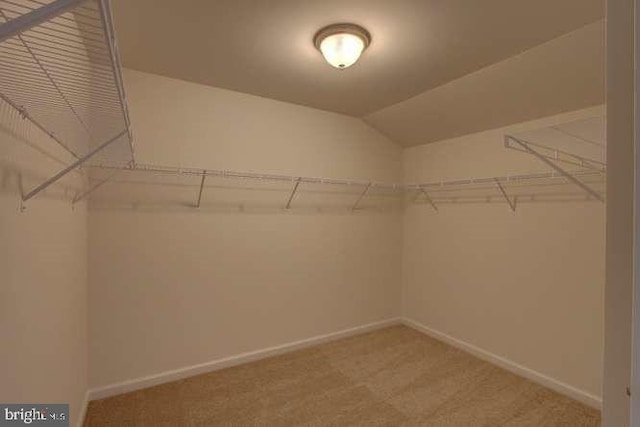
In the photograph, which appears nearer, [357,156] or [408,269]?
[357,156]

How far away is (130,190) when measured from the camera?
201cm

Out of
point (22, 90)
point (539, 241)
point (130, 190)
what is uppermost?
point (22, 90)

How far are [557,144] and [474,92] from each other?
72cm

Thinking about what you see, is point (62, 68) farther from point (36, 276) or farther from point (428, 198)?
point (428, 198)

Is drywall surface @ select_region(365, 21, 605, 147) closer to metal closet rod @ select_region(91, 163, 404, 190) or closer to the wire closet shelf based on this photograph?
metal closet rod @ select_region(91, 163, 404, 190)

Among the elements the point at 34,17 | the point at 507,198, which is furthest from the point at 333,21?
the point at 507,198

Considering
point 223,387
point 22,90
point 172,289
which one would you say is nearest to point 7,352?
point 22,90

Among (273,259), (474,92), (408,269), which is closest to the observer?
(474,92)

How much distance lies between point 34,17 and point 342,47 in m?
1.32

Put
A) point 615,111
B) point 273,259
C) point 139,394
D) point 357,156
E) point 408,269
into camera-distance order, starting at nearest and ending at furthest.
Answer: point 615,111, point 139,394, point 273,259, point 357,156, point 408,269

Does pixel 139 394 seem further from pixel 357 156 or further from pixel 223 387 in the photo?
pixel 357 156

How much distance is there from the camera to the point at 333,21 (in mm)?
1486

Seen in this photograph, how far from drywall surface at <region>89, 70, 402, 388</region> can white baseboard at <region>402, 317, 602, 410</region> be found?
0.63 meters

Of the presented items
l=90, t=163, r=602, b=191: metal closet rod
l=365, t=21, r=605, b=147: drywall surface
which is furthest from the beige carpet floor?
l=365, t=21, r=605, b=147: drywall surface
